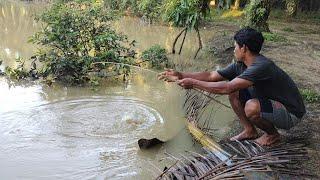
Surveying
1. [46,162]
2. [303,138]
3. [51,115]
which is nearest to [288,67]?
[303,138]

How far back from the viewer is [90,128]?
22.0 ft

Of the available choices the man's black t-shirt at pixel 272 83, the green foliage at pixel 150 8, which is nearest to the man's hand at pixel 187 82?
the man's black t-shirt at pixel 272 83

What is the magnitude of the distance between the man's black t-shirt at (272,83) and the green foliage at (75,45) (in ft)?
16.1

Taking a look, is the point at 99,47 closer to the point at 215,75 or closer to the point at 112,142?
the point at 112,142

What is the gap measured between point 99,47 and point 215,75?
15.9 feet

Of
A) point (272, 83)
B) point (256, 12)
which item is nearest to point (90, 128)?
point (272, 83)

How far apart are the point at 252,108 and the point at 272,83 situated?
33cm

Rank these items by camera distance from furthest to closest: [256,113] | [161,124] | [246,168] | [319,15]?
[319,15] → [161,124] → [256,113] → [246,168]

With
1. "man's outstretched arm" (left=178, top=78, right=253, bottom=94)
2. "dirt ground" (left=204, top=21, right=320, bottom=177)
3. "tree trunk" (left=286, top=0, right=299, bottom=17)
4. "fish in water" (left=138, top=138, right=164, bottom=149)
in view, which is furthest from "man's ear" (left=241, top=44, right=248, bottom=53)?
"tree trunk" (left=286, top=0, right=299, bottom=17)

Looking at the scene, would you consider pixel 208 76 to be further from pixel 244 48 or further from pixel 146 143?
pixel 146 143

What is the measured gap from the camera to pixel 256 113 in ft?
15.2

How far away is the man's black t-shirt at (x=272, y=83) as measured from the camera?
4465mm

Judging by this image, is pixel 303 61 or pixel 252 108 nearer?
pixel 252 108

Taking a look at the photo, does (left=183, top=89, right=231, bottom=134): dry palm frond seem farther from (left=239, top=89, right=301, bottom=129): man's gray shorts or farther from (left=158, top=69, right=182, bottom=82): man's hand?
(left=239, top=89, right=301, bottom=129): man's gray shorts
